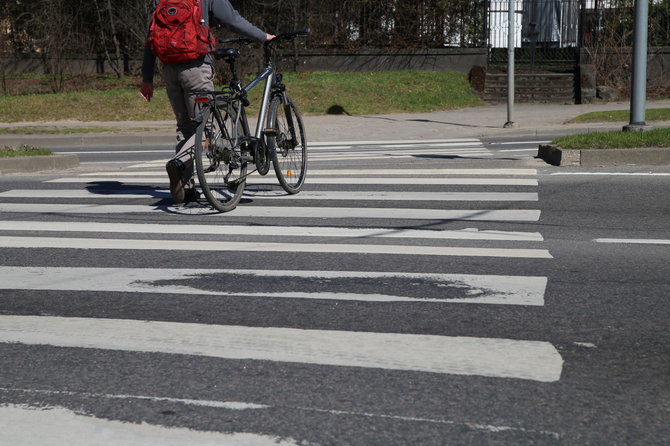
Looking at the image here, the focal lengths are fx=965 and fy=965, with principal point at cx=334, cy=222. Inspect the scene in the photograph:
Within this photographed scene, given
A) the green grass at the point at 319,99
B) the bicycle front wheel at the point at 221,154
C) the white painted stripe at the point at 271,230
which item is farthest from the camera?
the green grass at the point at 319,99

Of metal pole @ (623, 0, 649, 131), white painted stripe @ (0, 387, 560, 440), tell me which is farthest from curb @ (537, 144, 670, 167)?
white painted stripe @ (0, 387, 560, 440)

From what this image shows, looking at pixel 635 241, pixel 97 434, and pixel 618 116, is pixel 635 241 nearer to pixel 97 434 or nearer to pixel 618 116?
pixel 97 434

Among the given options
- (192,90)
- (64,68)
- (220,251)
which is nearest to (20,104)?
(64,68)

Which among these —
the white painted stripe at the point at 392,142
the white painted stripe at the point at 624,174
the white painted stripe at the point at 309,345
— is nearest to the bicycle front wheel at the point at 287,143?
the white painted stripe at the point at 624,174

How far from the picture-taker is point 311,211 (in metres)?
7.71

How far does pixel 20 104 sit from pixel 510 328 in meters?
19.9

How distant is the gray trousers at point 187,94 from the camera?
25.6 ft

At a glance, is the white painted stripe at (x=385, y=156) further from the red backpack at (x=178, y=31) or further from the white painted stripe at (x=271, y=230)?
the white painted stripe at (x=271, y=230)

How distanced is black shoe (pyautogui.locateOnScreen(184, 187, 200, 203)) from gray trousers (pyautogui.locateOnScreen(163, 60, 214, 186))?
63 millimetres

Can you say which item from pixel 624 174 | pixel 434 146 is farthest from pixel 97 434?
pixel 434 146

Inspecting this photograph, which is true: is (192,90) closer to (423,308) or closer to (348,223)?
(348,223)

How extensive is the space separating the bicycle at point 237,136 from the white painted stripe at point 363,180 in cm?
107

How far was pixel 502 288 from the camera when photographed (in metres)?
4.99

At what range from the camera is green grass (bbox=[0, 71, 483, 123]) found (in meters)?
21.5
